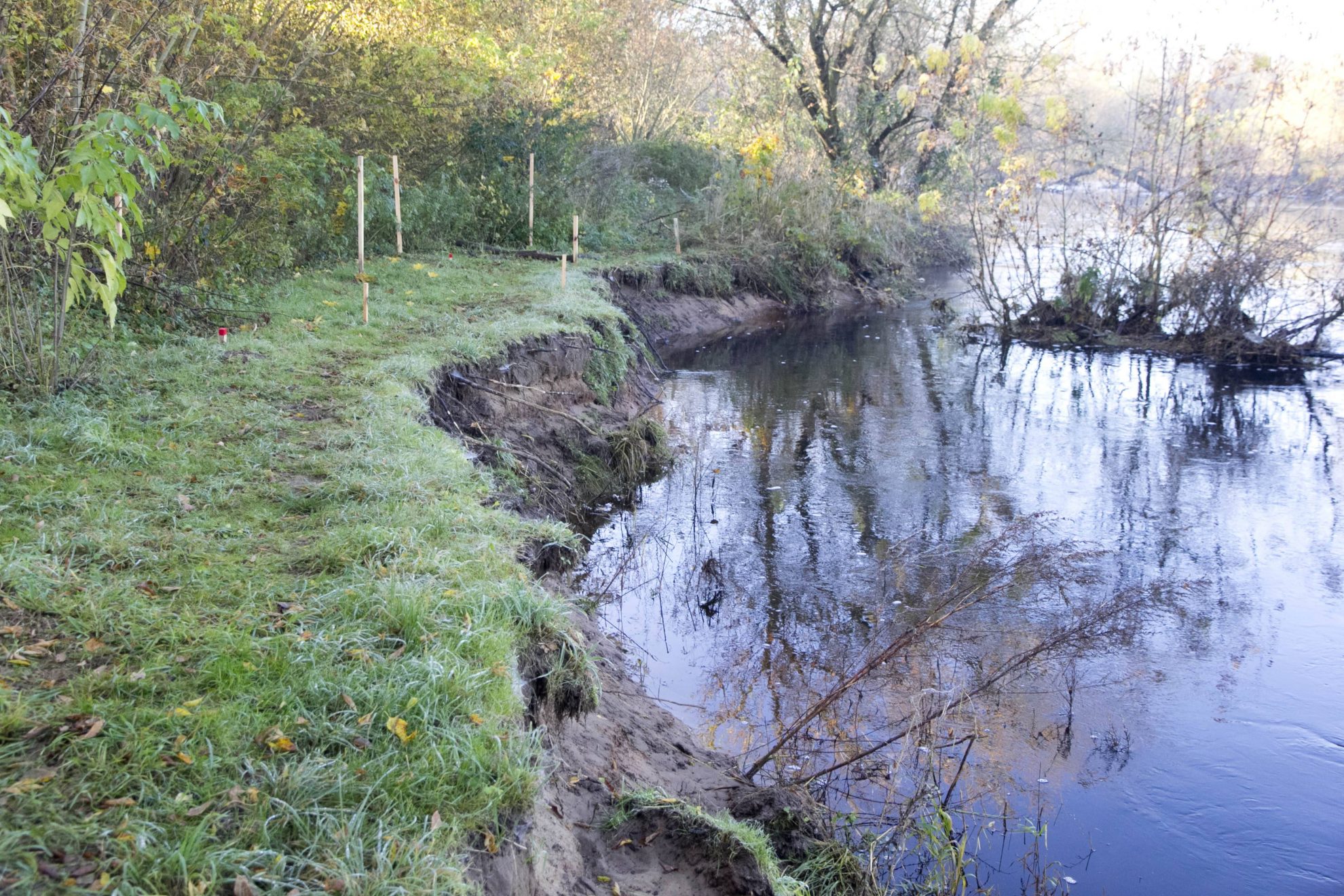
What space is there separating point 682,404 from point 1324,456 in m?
7.64

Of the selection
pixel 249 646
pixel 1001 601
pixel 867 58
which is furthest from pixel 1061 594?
pixel 867 58

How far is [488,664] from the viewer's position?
3.78 m

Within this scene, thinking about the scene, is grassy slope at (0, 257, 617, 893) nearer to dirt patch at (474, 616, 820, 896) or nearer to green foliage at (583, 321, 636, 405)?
dirt patch at (474, 616, 820, 896)

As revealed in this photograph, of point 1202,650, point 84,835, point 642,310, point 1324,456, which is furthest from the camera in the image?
point 642,310

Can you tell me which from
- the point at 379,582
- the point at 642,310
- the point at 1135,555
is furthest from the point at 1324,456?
the point at 379,582

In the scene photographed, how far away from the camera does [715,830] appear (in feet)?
13.2

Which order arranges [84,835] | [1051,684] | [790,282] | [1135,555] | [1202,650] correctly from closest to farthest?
[84,835], [1051,684], [1202,650], [1135,555], [790,282]

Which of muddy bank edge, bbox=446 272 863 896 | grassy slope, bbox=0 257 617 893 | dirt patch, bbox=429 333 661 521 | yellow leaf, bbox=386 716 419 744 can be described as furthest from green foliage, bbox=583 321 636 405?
yellow leaf, bbox=386 716 419 744

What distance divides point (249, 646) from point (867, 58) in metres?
23.8

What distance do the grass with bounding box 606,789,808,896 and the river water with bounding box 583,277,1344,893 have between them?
73cm

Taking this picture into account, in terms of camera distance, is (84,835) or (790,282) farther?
(790,282)

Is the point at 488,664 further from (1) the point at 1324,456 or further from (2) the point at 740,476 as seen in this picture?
(1) the point at 1324,456

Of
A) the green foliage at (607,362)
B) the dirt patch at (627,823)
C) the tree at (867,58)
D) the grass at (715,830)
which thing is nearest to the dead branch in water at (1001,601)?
the dirt patch at (627,823)

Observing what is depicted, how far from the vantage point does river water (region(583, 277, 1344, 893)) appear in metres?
4.98
